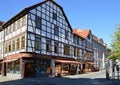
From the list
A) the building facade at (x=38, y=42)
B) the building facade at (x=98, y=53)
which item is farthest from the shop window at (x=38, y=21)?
the building facade at (x=98, y=53)

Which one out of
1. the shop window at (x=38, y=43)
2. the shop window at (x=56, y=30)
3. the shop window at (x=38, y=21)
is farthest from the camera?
the shop window at (x=56, y=30)

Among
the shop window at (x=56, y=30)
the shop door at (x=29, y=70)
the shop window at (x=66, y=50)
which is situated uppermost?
the shop window at (x=56, y=30)

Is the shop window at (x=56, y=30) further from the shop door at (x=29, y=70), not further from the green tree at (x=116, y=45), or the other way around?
the green tree at (x=116, y=45)

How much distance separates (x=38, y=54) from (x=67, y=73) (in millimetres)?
9716

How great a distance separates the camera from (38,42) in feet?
122

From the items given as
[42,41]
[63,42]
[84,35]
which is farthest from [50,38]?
[84,35]

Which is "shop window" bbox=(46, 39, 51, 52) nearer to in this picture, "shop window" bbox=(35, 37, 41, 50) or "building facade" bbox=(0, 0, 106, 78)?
"building facade" bbox=(0, 0, 106, 78)

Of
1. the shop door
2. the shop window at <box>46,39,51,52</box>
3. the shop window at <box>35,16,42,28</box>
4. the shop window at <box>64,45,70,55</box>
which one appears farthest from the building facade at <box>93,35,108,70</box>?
the shop door

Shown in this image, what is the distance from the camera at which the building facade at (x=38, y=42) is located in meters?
35.4

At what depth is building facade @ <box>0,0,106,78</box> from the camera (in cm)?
3541

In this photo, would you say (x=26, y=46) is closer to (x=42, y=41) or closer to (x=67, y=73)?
(x=42, y=41)

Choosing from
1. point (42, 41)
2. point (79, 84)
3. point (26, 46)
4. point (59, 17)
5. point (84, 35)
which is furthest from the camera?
point (84, 35)

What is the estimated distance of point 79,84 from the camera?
83.5 feet

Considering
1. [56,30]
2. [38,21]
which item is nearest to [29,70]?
[38,21]
